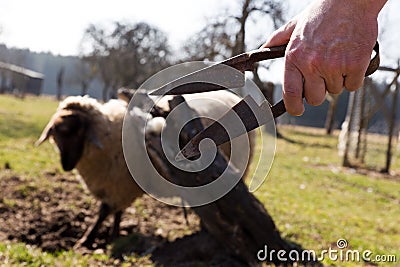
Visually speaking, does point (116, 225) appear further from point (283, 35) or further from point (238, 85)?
point (283, 35)

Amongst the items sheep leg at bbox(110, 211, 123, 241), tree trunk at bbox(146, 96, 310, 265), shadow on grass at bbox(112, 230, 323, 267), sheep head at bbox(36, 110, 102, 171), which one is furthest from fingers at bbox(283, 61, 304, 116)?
sheep leg at bbox(110, 211, 123, 241)

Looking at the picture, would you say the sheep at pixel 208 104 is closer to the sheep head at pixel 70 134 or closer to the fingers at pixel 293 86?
the sheep head at pixel 70 134

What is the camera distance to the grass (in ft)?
13.9

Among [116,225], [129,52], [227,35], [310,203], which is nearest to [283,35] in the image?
[116,225]

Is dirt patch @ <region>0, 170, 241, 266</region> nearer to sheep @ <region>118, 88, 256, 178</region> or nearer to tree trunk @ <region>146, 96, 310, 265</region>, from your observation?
tree trunk @ <region>146, 96, 310, 265</region>

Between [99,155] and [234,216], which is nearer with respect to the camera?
[234,216]

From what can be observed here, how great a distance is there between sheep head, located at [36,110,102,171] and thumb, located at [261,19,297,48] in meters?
3.56

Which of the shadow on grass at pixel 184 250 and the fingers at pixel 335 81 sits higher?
the fingers at pixel 335 81

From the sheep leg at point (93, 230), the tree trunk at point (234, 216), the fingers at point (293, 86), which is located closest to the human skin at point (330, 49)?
the fingers at point (293, 86)

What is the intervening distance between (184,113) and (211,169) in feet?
2.16

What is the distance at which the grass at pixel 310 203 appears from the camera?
13.9 feet

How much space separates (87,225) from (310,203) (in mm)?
4370

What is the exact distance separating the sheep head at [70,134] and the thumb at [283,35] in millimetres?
3555

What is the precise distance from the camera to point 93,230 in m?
4.81
